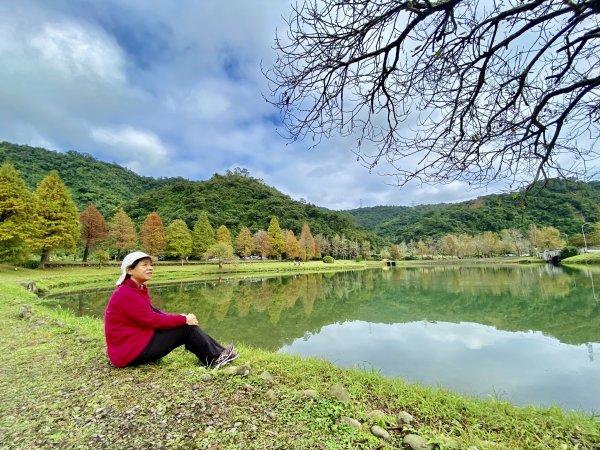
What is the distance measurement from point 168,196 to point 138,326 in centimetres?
8383

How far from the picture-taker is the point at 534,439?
2900mm

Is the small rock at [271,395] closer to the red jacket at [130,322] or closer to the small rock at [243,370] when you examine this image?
the small rock at [243,370]

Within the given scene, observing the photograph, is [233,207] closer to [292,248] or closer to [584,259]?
[292,248]

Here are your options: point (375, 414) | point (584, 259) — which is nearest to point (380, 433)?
point (375, 414)

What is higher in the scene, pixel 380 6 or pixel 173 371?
pixel 380 6

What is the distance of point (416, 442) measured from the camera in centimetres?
252

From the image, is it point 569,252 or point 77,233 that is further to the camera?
point 569,252

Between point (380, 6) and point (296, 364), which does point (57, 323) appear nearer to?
point (296, 364)

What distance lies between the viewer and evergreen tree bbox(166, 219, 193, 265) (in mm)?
44938

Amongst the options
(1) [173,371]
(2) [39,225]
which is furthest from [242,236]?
(1) [173,371]

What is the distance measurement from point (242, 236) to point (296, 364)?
186 ft

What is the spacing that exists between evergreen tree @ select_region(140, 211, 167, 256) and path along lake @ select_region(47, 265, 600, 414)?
25.7 meters

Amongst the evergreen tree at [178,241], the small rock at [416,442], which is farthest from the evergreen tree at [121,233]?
the small rock at [416,442]

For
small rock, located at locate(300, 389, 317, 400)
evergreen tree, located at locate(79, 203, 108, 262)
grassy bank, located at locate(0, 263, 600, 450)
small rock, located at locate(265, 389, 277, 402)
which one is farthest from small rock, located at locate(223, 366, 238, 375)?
evergreen tree, located at locate(79, 203, 108, 262)
